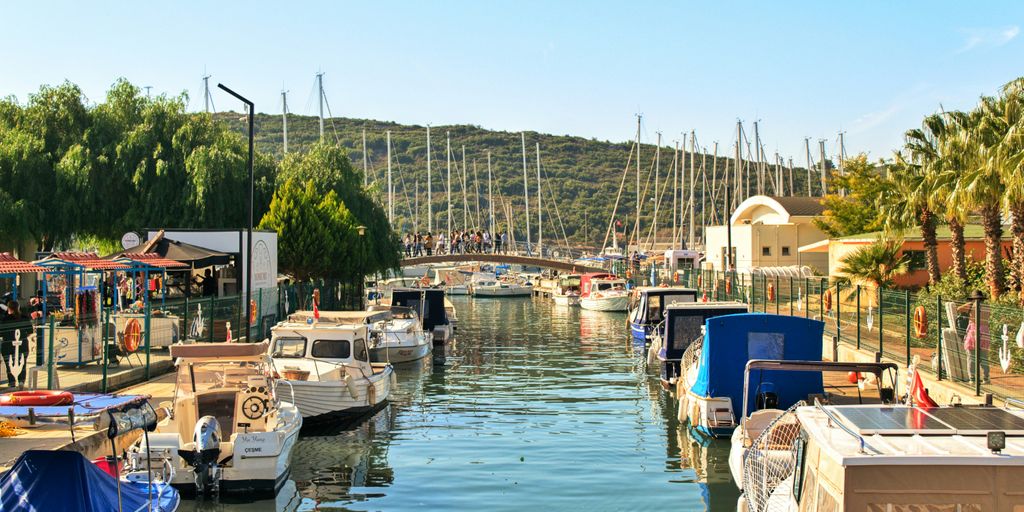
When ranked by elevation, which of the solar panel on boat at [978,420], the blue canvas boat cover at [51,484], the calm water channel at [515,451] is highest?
the solar panel on boat at [978,420]

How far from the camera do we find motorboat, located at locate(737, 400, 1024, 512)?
26.5ft

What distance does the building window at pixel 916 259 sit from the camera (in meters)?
43.7

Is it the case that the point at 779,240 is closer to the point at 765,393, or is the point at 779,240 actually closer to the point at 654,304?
the point at 654,304

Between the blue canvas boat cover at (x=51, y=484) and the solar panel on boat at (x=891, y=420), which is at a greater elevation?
the solar panel on boat at (x=891, y=420)

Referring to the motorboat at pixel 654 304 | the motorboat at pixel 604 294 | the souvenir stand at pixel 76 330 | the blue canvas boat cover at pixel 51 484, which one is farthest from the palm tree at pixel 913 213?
the blue canvas boat cover at pixel 51 484

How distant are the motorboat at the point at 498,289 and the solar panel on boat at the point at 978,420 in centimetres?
7849

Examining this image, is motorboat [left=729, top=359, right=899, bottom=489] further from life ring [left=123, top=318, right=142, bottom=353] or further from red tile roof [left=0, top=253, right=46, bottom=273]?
red tile roof [left=0, top=253, right=46, bottom=273]

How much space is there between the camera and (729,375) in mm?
20047

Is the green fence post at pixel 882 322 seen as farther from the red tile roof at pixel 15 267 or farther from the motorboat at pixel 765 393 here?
the red tile roof at pixel 15 267

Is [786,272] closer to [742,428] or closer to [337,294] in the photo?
[337,294]

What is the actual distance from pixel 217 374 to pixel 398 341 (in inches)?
699

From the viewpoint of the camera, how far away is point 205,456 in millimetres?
15156

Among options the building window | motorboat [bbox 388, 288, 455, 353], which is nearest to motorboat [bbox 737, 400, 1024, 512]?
motorboat [bbox 388, 288, 455, 353]

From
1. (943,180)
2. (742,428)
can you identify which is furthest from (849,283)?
(742,428)
